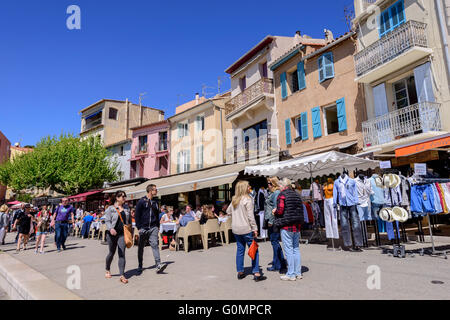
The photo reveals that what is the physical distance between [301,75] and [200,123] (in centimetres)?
1065

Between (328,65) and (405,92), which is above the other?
(328,65)

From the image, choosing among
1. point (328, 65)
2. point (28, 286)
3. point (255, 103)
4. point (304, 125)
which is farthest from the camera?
point (255, 103)

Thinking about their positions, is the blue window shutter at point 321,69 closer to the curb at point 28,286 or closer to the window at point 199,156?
the window at point 199,156

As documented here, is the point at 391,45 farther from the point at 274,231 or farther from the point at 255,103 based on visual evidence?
the point at 274,231

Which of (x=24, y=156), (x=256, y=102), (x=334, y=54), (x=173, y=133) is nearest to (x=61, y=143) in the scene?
(x=24, y=156)

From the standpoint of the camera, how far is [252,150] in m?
18.2

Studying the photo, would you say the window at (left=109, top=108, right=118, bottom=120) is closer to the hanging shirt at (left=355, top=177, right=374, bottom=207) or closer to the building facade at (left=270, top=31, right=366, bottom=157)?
the building facade at (left=270, top=31, right=366, bottom=157)

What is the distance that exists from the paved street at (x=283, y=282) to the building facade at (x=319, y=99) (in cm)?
785

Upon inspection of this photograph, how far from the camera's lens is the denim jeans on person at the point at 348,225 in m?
7.50

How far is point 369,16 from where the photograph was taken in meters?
13.3

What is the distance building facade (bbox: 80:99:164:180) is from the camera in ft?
110

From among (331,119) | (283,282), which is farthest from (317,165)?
(331,119)

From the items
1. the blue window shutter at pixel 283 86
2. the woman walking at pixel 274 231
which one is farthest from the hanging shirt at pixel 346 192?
the blue window shutter at pixel 283 86

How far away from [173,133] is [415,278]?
80.9ft
